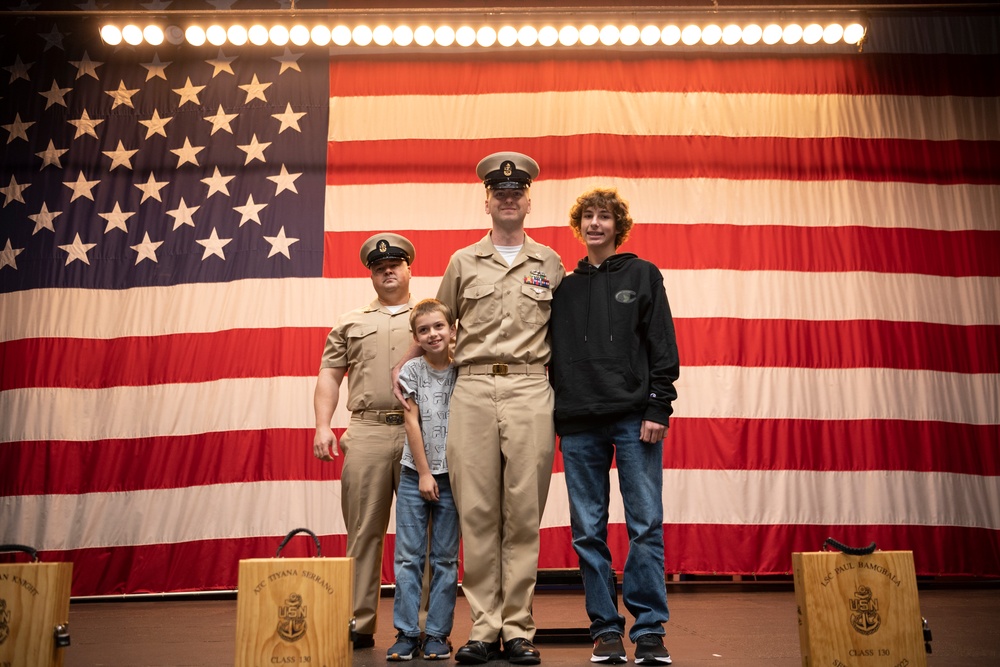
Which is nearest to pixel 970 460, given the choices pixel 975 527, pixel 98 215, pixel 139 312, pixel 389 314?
pixel 975 527

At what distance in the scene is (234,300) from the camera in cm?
538

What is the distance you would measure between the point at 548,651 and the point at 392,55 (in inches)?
162

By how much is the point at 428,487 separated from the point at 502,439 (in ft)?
1.03

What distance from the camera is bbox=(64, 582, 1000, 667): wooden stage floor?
2891 millimetres

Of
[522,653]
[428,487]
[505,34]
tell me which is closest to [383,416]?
[428,487]

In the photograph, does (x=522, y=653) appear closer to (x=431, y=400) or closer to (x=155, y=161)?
(x=431, y=400)

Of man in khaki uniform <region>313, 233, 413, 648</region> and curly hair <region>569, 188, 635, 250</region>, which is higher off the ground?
curly hair <region>569, 188, 635, 250</region>

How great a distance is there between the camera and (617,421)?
2.85 meters

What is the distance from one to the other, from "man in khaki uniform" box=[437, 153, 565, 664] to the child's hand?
9cm

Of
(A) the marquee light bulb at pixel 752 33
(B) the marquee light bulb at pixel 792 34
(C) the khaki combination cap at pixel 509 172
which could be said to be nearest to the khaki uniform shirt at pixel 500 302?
(C) the khaki combination cap at pixel 509 172

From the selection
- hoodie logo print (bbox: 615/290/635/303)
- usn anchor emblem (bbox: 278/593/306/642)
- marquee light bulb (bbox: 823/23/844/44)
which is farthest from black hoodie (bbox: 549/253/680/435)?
marquee light bulb (bbox: 823/23/844/44)

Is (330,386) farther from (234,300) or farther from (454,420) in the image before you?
(234,300)

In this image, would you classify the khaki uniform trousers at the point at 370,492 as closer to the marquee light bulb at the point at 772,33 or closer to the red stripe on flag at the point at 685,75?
the red stripe on flag at the point at 685,75

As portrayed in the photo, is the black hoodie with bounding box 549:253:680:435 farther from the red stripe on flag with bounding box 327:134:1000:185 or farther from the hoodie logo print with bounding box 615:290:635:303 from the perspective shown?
the red stripe on flag with bounding box 327:134:1000:185
